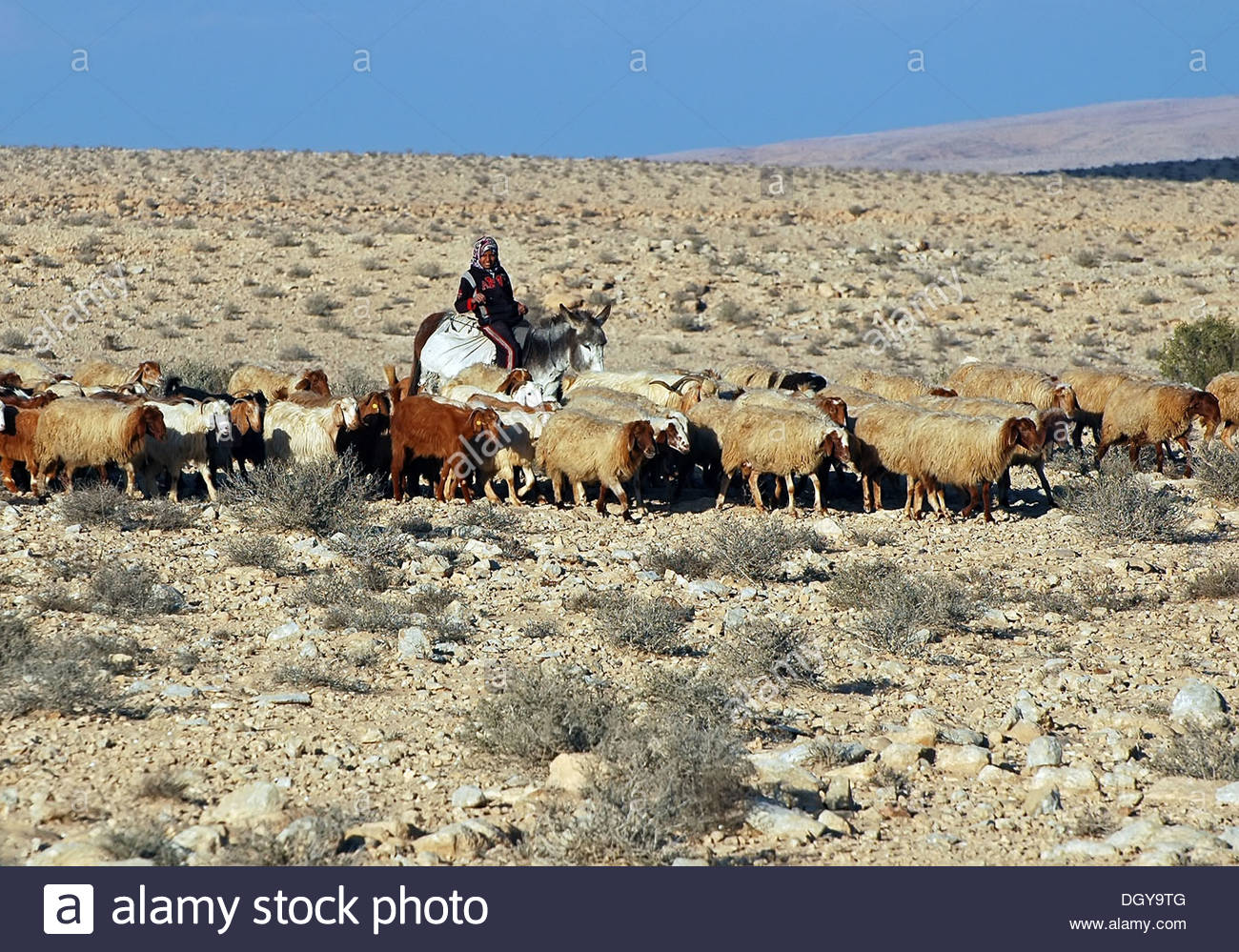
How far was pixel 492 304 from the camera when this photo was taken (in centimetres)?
1573

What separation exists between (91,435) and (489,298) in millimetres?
5367

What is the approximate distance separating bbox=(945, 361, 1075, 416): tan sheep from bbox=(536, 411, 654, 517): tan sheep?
4.96m

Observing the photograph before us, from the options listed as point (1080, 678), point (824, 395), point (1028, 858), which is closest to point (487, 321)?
point (824, 395)

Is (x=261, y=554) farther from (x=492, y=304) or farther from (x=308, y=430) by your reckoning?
(x=492, y=304)

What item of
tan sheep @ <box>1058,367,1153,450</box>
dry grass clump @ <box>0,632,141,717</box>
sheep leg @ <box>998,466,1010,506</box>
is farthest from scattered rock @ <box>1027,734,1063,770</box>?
tan sheep @ <box>1058,367,1153,450</box>

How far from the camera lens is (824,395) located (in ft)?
44.7

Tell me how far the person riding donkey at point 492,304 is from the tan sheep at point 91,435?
4757 millimetres

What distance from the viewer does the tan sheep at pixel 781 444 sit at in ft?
40.1

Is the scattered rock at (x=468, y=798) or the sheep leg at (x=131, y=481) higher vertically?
the sheep leg at (x=131, y=481)

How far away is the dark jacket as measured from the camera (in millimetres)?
15711

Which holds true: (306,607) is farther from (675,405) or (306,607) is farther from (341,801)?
(675,405)

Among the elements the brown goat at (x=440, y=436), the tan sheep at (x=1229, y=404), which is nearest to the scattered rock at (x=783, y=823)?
the brown goat at (x=440, y=436)

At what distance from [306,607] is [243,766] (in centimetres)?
257

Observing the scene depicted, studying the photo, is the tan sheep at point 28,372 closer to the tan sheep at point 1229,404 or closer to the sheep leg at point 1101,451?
the sheep leg at point 1101,451
